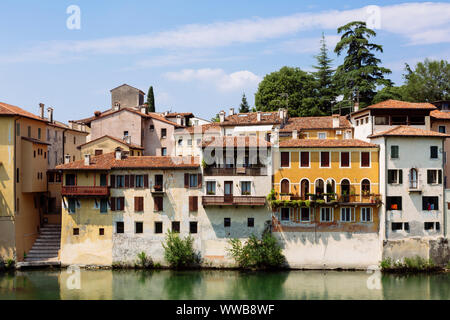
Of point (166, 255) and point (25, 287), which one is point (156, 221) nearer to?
point (166, 255)

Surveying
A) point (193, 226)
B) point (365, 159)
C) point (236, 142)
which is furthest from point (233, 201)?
point (365, 159)

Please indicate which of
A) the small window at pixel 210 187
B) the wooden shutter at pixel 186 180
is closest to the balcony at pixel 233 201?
the small window at pixel 210 187

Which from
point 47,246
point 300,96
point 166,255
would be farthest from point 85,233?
point 300,96

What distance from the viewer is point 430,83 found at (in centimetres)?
5981

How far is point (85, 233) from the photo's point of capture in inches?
1565

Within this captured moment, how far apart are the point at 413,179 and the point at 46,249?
90.8 ft

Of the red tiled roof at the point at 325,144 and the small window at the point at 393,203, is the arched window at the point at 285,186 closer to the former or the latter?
the red tiled roof at the point at 325,144

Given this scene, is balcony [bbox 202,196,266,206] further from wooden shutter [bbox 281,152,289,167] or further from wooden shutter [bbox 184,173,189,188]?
wooden shutter [bbox 281,152,289,167]

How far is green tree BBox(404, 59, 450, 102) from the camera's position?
5925 cm

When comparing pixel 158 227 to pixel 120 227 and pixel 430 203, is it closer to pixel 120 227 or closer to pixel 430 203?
pixel 120 227

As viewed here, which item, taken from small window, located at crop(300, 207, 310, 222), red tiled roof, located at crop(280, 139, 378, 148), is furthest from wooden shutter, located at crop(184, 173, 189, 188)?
small window, located at crop(300, 207, 310, 222)

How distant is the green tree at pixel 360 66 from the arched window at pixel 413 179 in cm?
2028
